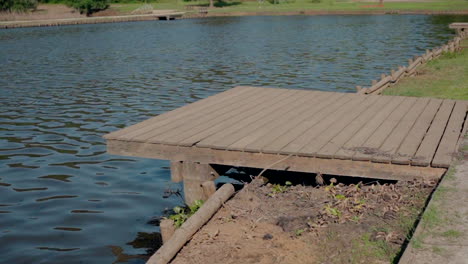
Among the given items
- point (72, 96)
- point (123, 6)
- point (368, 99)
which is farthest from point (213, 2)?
point (368, 99)

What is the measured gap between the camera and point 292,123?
10586 mm

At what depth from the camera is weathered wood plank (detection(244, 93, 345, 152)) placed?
356 inches

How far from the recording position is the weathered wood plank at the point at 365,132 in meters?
8.48

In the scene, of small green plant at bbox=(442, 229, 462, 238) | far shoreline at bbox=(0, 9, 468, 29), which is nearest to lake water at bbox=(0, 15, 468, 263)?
small green plant at bbox=(442, 229, 462, 238)

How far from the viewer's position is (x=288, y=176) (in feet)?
33.9

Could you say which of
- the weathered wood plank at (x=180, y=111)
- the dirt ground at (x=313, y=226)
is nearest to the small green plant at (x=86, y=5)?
the weathered wood plank at (x=180, y=111)

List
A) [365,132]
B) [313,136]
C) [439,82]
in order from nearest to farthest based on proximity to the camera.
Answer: [313,136] < [365,132] < [439,82]

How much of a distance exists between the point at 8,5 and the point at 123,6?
75.5ft

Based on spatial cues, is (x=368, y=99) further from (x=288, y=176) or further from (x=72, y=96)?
(x=72, y=96)

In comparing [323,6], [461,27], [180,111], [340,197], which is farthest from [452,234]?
[323,6]

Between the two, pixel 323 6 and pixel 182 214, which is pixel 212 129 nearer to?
pixel 182 214

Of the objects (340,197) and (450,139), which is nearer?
(340,197)

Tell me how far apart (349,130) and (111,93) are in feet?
48.2

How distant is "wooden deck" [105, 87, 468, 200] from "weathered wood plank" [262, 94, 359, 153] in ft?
0.05
